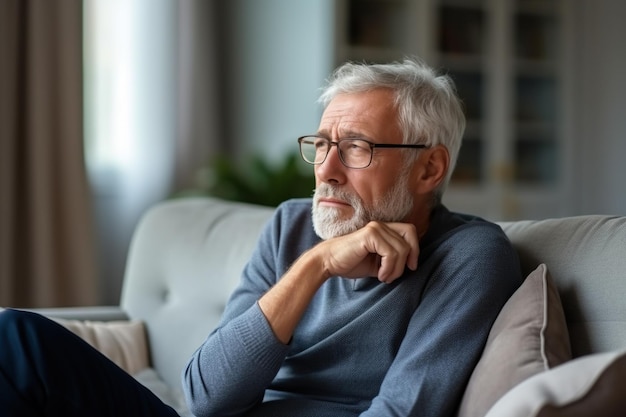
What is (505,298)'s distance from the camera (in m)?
1.49

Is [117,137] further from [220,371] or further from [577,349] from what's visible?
[577,349]

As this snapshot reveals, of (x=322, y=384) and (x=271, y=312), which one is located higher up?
(x=271, y=312)

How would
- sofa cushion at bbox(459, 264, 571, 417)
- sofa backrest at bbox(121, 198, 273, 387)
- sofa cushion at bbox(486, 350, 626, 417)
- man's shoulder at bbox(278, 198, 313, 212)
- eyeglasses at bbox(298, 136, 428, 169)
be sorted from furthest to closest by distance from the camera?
sofa backrest at bbox(121, 198, 273, 387), man's shoulder at bbox(278, 198, 313, 212), eyeglasses at bbox(298, 136, 428, 169), sofa cushion at bbox(459, 264, 571, 417), sofa cushion at bbox(486, 350, 626, 417)

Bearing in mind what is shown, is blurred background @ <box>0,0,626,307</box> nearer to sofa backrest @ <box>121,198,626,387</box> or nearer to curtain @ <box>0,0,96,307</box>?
curtain @ <box>0,0,96,307</box>

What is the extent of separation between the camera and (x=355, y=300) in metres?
1.62

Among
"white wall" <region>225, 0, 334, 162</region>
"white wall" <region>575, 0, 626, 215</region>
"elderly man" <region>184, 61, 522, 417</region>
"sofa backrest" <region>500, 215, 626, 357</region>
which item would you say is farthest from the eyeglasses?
"white wall" <region>575, 0, 626, 215</region>

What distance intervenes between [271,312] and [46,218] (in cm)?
228

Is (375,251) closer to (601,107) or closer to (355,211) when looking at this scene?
(355,211)

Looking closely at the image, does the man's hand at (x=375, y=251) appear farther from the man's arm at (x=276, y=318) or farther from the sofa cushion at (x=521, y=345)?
the sofa cushion at (x=521, y=345)

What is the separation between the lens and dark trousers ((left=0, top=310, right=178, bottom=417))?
4.51 ft

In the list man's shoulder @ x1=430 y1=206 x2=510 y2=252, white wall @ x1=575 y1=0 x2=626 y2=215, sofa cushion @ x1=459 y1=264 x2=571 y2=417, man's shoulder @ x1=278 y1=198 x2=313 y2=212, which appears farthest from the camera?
white wall @ x1=575 y1=0 x2=626 y2=215

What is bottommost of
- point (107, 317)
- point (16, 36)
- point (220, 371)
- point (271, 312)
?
point (107, 317)

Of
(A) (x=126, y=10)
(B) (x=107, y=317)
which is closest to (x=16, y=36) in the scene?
(A) (x=126, y=10)

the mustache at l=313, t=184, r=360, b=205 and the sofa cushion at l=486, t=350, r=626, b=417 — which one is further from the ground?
the mustache at l=313, t=184, r=360, b=205
